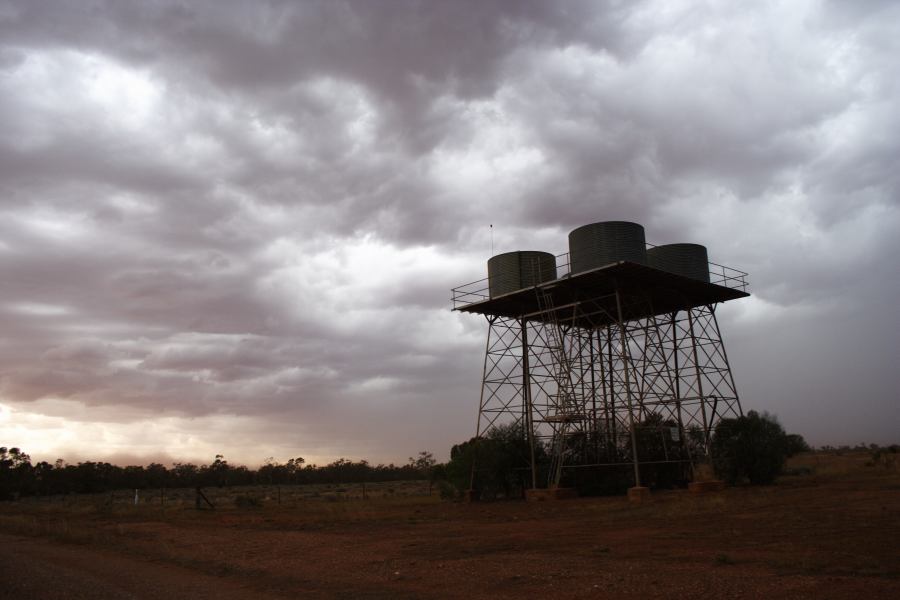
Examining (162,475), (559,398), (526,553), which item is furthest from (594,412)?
(162,475)

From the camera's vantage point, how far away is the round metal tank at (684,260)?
127 feet

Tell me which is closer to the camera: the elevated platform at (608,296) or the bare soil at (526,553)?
the bare soil at (526,553)

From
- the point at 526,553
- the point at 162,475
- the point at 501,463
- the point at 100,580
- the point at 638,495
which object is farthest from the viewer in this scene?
the point at 162,475

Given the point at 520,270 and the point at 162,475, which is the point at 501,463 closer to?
the point at 520,270

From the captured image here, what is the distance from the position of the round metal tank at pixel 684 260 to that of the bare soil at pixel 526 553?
1325 centimetres

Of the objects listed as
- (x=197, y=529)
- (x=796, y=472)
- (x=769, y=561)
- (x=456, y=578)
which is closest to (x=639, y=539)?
(x=769, y=561)

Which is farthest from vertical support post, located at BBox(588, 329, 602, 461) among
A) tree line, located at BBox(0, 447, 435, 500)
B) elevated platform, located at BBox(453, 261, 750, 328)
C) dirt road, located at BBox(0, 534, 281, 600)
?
tree line, located at BBox(0, 447, 435, 500)

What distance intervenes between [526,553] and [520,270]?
81.3 ft

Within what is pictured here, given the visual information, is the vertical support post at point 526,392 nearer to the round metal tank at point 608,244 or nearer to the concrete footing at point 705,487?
the round metal tank at point 608,244

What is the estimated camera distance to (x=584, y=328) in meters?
44.6

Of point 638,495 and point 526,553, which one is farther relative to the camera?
point 638,495

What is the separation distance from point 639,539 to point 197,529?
1905cm

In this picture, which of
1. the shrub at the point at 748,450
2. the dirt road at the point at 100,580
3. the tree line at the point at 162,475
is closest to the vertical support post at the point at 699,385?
the shrub at the point at 748,450

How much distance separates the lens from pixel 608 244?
35281 mm
